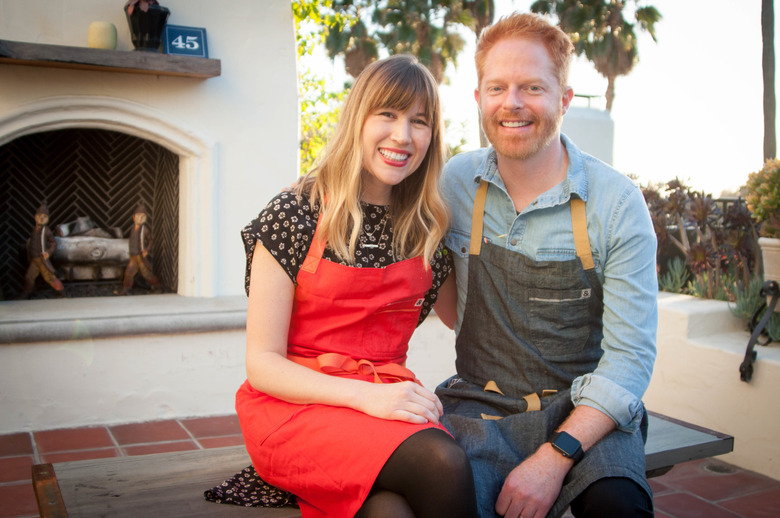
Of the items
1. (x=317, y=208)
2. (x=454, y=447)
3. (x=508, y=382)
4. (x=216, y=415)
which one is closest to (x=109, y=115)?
(x=216, y=415)

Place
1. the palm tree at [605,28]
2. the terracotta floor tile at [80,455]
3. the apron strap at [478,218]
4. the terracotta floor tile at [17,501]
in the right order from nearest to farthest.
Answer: the apron strap at [478,218] < the terracotta floor tile at [17,501] < the terracotta floor tile at [80,455] < the palm tree at [605,28]

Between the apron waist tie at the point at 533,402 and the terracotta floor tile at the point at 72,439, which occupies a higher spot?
the apron waist tie at the point at 533,402

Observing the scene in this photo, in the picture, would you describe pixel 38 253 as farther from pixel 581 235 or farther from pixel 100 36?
pixel 581 235

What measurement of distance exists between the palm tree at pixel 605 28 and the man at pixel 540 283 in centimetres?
1450

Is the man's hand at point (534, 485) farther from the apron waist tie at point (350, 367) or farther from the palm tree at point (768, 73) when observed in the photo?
the palm tree at point (768, 73)

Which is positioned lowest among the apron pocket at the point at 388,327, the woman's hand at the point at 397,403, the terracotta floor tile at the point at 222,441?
the terracotta floor tile at the point at 222,441

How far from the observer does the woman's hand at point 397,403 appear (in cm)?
167

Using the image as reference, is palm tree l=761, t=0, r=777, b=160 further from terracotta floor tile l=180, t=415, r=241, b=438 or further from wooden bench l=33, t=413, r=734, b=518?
wooden bench l=33, t=413, r=734, b=518

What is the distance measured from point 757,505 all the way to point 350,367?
2424 mm

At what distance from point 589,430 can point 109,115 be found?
148 inches

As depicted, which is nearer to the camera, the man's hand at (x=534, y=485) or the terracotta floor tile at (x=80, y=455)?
the man's hand at (x=534, y=485)

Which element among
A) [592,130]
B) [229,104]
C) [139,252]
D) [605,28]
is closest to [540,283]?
[229,104]

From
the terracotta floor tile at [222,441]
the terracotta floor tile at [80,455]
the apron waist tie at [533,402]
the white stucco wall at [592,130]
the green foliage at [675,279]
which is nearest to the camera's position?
the apron waist tie at [533,402]

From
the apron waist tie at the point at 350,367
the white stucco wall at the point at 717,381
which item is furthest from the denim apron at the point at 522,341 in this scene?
the white stucco wall at the point at 717,381
